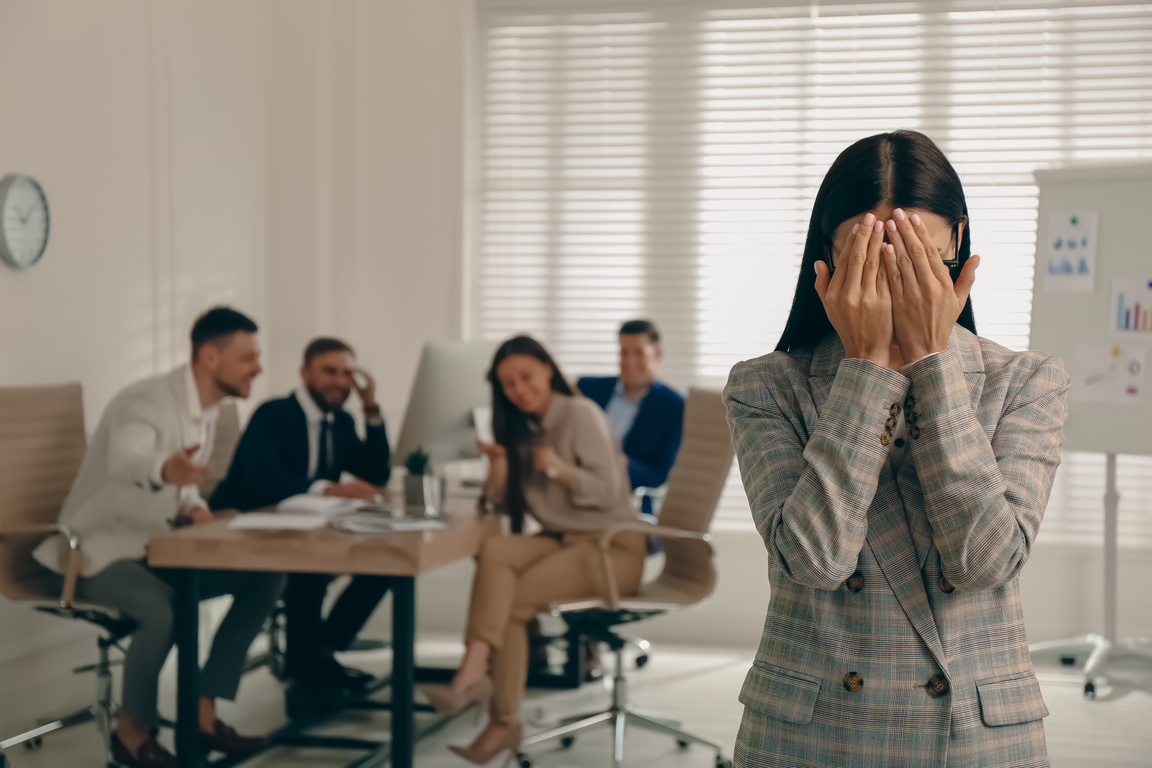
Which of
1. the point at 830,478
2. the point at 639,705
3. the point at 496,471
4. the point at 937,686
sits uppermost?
the point at 830,478

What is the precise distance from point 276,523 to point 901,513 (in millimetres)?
2300

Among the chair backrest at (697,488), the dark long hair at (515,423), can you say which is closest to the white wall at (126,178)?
the dark long hair at (515,423)

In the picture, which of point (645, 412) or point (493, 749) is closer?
point (493, 749)

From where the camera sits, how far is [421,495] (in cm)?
338

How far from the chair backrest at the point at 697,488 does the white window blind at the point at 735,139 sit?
154 cm

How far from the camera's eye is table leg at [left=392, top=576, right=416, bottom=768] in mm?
2850

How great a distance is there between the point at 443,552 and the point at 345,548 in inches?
10.9

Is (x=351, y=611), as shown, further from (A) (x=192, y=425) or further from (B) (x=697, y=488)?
(B) (x=697, y=488)

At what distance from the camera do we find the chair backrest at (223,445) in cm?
432

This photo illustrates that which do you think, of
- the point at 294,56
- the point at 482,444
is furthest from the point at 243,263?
the point at 482,444

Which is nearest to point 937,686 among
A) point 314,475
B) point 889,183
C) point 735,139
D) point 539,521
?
point 889,183

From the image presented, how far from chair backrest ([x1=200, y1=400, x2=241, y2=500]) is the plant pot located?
4.11ft

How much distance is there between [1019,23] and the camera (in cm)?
490

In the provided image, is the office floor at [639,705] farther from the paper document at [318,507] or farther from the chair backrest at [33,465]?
the paper document at [318,507]
